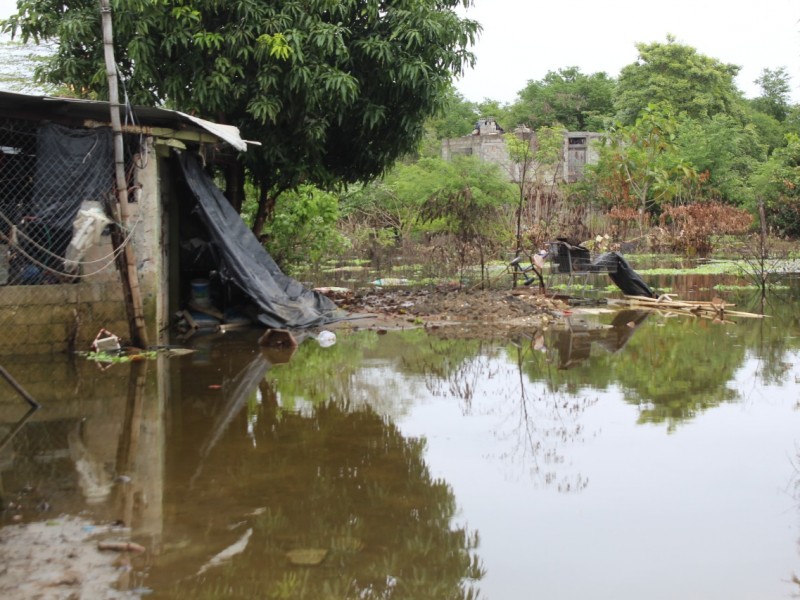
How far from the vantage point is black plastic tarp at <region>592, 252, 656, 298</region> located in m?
14.5

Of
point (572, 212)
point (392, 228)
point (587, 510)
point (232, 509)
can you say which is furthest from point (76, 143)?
point (572, 212)

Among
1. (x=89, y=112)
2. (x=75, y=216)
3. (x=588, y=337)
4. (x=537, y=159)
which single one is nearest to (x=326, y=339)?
(x=75, y=216)

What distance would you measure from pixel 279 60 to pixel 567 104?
38.9m

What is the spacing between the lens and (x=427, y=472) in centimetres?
518

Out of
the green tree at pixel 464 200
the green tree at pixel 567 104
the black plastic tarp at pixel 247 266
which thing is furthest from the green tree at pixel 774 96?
the black plastic tarp at pixel 247 266

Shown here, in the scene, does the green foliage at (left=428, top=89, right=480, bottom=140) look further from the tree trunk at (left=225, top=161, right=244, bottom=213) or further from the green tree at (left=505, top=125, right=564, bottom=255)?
the tree trunk at (left=225, top=161, right=244, bottom=213)

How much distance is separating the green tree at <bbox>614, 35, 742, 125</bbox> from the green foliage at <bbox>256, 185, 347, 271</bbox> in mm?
28046

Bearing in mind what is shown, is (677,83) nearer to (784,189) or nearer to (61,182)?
(784,189)

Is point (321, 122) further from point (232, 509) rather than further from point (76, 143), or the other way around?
point (232, 509)

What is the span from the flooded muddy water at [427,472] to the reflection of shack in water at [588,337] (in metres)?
0.40

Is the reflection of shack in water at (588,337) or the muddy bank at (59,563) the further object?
the reflection of shack in water at (588,337)

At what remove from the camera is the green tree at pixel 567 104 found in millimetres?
47750

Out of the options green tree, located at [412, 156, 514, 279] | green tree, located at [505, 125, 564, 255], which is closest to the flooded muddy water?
green tree, located at [412, 156, 514, 279]

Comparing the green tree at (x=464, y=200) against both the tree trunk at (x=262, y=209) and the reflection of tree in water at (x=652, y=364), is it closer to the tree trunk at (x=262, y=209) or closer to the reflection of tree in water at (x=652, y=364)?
the tree trunk at (x=262, y=209)
